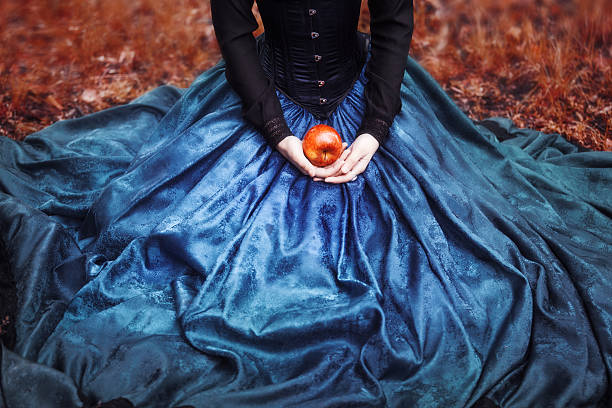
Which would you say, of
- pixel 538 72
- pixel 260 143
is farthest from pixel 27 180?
pixel 538 72

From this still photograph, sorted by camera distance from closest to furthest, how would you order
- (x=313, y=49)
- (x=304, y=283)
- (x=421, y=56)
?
(x=304, y=283) → (x=313, y=49) → (x=421, y=56)

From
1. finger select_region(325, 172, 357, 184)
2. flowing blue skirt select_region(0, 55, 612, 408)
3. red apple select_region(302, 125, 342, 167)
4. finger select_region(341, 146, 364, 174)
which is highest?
red apple select_region(302, 125, 342, 167)

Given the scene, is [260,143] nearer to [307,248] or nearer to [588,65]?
[307,248]

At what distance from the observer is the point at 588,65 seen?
273 cm

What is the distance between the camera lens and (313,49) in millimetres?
1438

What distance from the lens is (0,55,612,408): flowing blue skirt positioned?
1175 millimetres

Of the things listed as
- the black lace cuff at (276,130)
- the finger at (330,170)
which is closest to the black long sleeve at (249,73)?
the black lace cuff at (276,130)

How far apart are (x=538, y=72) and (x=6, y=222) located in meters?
2.84

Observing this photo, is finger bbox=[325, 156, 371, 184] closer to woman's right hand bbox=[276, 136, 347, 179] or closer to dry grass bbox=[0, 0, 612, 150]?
woman's right hand bbox=[276, 136, 347, 179]

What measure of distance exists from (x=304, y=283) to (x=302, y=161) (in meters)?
0.37

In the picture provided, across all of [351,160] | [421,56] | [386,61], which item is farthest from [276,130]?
[421,56]

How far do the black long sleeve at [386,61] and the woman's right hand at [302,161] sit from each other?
0.43 feet

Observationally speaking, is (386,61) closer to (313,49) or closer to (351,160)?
(313,49)

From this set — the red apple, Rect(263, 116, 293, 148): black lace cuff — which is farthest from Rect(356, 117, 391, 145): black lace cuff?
Rect(263, 116, 293, 148): black lace cuff
